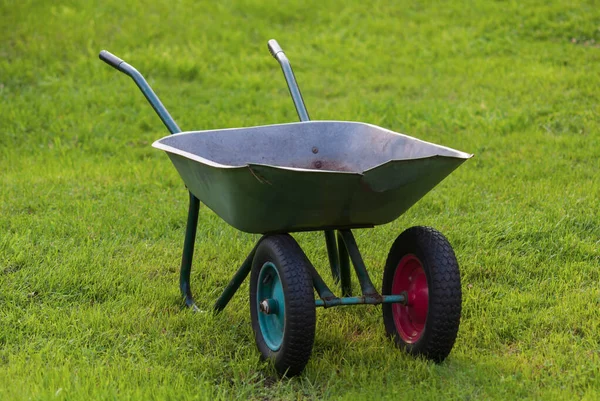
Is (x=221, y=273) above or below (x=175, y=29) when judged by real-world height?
below

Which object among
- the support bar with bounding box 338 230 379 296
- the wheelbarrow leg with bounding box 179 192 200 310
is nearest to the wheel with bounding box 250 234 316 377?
the support bar with bounding box 338 230 379 296

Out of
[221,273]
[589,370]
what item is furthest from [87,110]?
[589,370]

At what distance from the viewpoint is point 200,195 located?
3.76m

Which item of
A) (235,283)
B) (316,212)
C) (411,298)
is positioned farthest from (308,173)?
Result: (235,283)

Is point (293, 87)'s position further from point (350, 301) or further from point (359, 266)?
point (350, 301)

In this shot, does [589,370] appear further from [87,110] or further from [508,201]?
[87,110]

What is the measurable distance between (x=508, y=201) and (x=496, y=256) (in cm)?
94

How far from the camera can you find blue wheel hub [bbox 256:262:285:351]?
3.54 metres

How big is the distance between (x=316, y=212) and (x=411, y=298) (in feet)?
2.14

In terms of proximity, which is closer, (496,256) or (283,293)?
(283,293)

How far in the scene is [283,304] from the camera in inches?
138

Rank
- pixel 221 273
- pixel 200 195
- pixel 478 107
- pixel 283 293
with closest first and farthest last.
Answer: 1. pixel 283 293
2. pixel 200 195
3. pixel 221 273
4. pixel 478 107

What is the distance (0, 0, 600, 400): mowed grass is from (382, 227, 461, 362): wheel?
10cm

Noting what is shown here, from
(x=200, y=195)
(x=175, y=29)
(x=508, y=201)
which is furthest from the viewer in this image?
(x=175, y=29)
